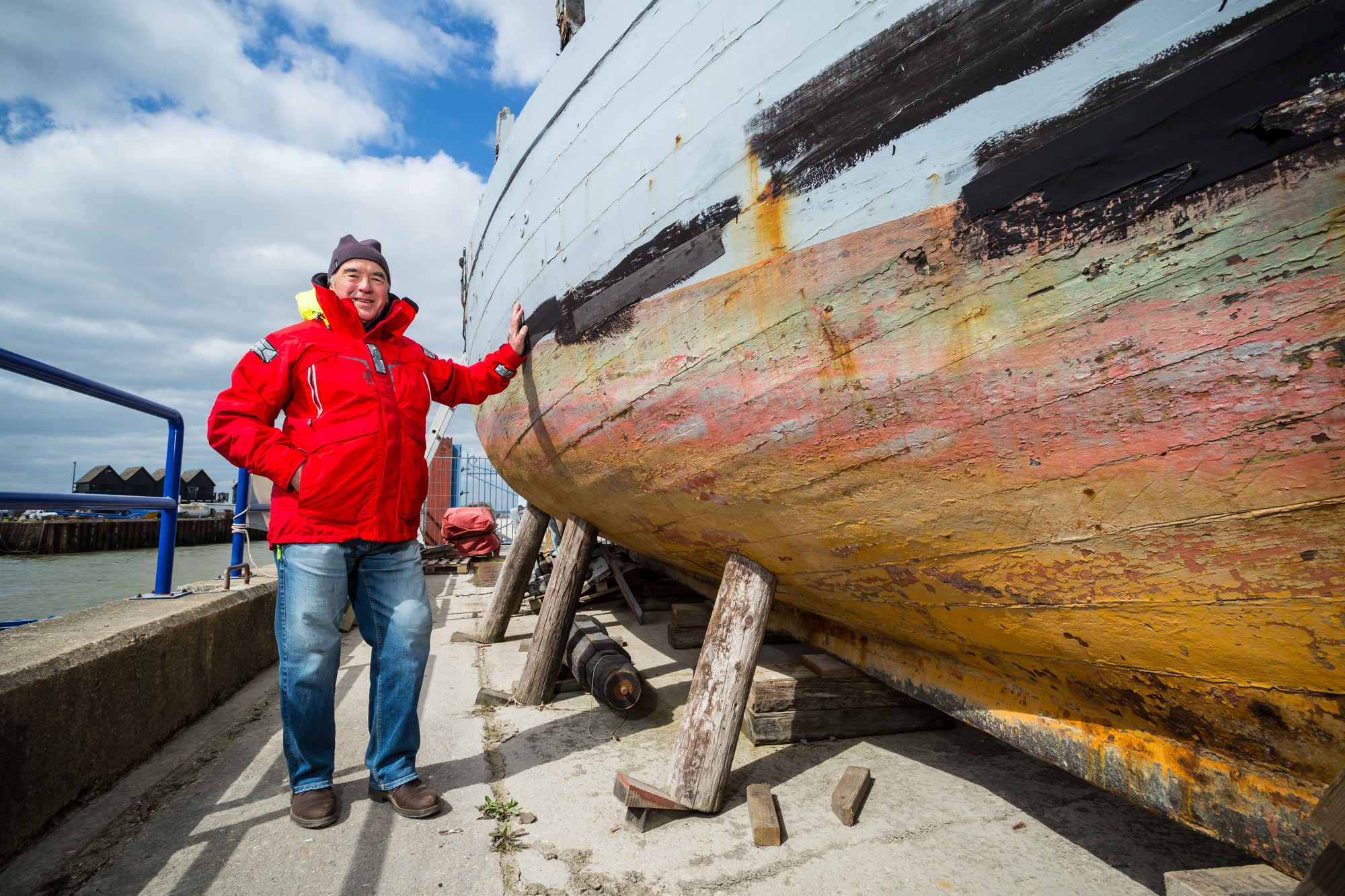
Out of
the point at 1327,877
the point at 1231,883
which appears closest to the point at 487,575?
the point at 1231,883

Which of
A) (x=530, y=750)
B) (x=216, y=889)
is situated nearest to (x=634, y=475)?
(x=530, y=750)

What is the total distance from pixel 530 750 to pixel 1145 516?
2.15 meters

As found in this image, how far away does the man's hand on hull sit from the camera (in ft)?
8.05

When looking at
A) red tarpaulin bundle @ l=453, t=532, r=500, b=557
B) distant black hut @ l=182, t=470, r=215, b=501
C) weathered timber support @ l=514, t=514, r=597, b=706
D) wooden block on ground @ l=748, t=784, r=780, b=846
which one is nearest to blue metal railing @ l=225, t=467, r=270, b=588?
weathered timber support @ l=514, t=514, r=597, b=706

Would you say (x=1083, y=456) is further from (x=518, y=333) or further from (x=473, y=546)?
(x=473, y=546)

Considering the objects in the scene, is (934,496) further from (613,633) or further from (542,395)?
(613,633)

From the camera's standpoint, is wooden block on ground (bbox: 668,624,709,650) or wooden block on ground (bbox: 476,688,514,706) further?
wooden block on ground (bbox: 668,624,709,650)

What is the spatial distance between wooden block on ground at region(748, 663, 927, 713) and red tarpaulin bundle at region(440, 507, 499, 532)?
21.3ft

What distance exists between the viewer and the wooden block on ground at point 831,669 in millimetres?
2438

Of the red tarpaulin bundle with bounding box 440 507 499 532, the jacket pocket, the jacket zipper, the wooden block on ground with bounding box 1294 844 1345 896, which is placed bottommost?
the wooden block on ground with bounding box 1294 844 1345 896

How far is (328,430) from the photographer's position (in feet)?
5.83

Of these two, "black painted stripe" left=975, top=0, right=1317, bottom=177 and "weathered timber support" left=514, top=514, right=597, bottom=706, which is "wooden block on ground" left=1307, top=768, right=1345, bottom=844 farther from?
"weathered timber support" left=514, top=514, right=597, bottom=706

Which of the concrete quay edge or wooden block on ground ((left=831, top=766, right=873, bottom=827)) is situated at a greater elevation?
the concrete quay edge

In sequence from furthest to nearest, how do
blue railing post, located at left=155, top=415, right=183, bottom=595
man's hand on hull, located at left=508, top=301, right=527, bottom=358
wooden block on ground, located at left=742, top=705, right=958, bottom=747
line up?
blue railing post, located at left=155, top=415, right=183, bottom=595 → man's hand on hull, located at left=508, top=301, right=527, bottom=358 → wooden block on ground, located at left=742, top=705, right=958, bottom=747
